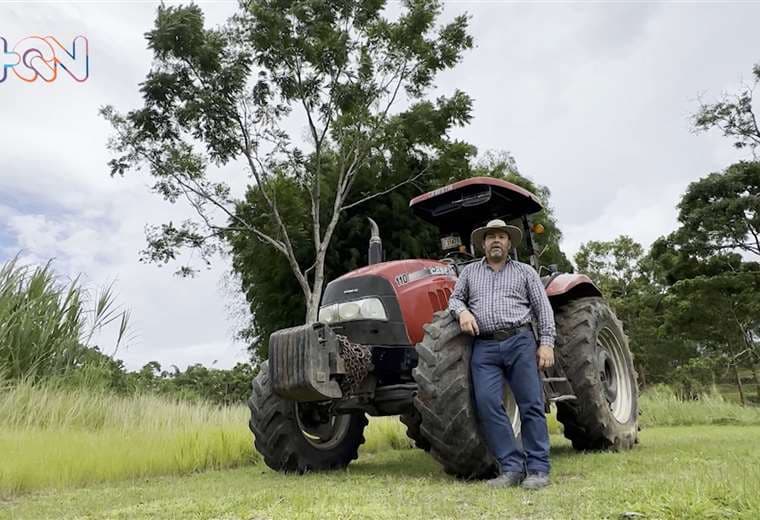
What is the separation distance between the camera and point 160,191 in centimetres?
1706

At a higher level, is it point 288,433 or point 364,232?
point 364,232

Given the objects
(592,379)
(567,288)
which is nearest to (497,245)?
(567,288)

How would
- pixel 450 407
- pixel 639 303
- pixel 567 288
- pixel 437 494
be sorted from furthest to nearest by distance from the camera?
pixel 639 303 → pixel 567 288 → pixel 450 407 → pixel 437 494

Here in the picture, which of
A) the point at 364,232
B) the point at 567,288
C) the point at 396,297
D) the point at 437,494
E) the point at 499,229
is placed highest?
the point at 364,232

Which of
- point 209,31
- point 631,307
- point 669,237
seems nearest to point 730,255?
point 669,237

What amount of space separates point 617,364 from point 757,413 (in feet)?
22.5

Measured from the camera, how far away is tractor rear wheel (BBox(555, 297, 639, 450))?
541cm

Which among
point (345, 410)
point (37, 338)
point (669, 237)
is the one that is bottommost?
point (345, 410)

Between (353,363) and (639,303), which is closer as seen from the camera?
(353,363)

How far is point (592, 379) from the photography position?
5.37 metres

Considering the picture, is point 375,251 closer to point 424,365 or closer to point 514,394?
point 424,365

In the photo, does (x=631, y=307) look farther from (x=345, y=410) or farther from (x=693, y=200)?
(x=345, y=410)

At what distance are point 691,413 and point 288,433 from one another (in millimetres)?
8474

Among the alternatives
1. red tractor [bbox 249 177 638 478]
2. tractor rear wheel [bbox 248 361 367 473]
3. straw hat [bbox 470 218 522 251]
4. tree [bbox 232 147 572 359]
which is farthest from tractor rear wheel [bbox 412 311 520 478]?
tree [bbox 232 147 572 359]
